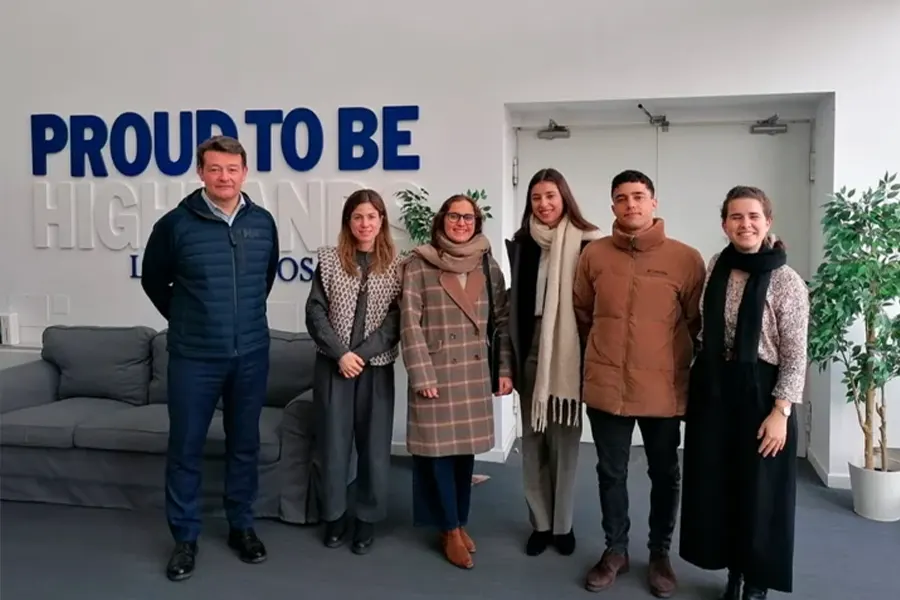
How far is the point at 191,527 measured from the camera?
10.3 ft

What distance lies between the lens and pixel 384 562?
3170 mm

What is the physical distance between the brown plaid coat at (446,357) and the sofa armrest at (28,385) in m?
2.30

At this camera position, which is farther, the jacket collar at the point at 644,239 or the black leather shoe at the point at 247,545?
the black leather shoe at the point at 247,545

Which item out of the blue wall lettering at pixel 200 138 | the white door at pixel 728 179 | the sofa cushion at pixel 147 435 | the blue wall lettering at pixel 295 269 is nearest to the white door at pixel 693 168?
the white door at pixel 728 179

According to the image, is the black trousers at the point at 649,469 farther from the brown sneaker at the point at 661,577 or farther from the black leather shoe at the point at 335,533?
the black leather shoe at the point at 335,533

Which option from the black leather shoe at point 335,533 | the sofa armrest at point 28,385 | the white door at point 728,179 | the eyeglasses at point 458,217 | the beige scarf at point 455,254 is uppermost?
the white door at point 728,179

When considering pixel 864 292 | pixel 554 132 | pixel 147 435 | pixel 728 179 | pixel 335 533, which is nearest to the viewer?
pixel 335 533

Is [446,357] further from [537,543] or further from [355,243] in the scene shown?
[537,543]

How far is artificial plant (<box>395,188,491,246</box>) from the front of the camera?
14.2 ft

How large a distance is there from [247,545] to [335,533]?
359 millimetres

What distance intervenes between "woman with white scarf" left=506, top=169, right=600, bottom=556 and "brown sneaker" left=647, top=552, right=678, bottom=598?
38 cm

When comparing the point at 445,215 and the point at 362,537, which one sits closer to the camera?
the point at 445,215

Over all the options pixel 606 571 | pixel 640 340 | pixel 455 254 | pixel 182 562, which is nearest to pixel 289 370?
pixel 182 562

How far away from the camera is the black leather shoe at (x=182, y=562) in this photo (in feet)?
9.95
